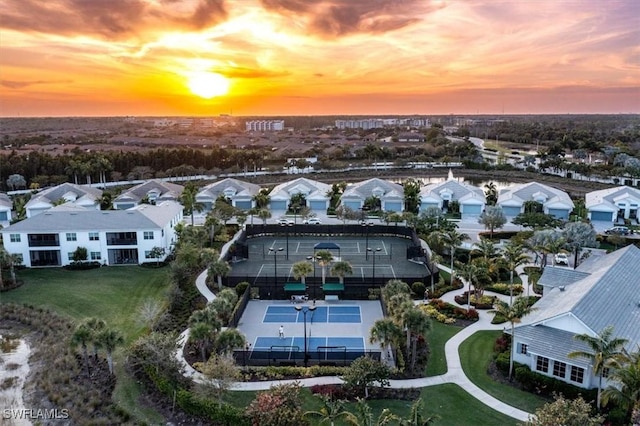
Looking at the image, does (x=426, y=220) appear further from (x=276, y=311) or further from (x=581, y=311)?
(x=581, y=311)

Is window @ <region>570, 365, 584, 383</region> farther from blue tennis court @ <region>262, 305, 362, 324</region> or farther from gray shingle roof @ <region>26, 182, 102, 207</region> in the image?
gray shingle roof @ <region>26, 182, 102, 207</region>

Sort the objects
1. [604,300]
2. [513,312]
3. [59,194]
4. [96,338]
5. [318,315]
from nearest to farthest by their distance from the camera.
Result: [96,338], [513,312], [604,300], [318,315], [59,194]

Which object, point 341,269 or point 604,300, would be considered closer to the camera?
point 604,300

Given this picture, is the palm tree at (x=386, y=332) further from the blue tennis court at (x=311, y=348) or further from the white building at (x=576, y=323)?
the white building at (x=576, y=323)

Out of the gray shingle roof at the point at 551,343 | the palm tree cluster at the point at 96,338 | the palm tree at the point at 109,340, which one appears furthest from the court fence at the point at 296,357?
the gray shingle roof at the point at 551,343

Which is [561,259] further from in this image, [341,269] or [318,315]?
[318,315]

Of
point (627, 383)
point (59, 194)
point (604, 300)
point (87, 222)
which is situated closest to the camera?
point (627, 383)

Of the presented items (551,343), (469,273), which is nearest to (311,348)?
(469,273)

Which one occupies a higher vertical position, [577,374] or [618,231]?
[618,231]
